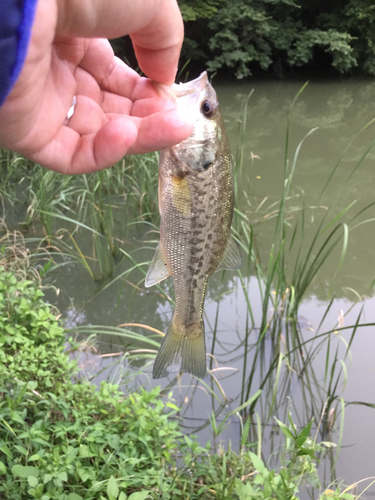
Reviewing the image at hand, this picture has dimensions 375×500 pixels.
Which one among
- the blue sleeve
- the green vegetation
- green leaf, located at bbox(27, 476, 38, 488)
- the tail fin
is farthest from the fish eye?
green leaf, located at bbox(27, 476, 38, 488)

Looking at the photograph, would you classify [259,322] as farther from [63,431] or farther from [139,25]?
[139,25]

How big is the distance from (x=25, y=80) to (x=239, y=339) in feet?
8.00

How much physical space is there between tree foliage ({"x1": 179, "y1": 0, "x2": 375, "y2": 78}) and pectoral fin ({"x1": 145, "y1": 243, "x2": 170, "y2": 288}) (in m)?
12.7

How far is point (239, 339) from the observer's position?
10.0 ft

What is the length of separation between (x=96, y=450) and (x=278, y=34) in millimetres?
15838

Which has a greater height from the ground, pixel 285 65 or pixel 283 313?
pixel 285 65

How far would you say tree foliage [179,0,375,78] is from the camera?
13367mm

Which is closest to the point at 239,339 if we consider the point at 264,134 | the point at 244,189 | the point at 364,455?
the point at 364,455

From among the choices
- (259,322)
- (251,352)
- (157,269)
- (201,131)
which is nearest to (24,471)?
(157,269)

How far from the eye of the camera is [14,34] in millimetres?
848

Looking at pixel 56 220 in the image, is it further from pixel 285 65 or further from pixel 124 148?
pixel 285 65

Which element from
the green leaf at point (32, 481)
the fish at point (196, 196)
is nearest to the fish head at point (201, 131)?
the fish at point (196, 196)

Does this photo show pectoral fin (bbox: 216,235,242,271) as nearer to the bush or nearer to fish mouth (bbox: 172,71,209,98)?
fish mouth (bbox: 172,71,209,98)

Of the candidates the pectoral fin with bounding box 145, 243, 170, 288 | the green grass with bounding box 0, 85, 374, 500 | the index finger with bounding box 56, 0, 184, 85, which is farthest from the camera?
the green grass with bounding box 0, 85, 374, 500
